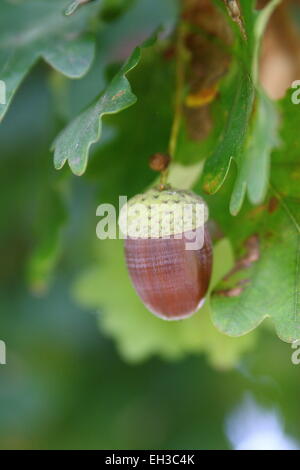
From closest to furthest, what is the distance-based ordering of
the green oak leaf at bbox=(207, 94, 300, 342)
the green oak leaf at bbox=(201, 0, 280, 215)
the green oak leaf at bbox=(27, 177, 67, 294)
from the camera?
1. the green oak leaf at bbox=(201, 0, 280, 215)
2. the green oak leaf at bbox=(207, 94, 300, 342)
3. the green oak leaf at bbox=(27, 177, 67, 294)

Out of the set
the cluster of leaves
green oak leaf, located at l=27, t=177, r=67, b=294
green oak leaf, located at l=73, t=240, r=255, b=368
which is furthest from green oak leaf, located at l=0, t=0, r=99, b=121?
green oak leaf, located at l=73, t=240, r=255, b=368

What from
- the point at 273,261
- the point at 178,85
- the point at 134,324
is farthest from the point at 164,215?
the point at 134,324

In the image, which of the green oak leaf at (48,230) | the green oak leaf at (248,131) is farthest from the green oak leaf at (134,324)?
the green oak leaf at (248,131)

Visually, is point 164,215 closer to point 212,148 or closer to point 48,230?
point 212,148

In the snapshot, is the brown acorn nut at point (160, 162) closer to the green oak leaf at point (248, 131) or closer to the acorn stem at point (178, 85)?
the acorn stem at point (178, 85)

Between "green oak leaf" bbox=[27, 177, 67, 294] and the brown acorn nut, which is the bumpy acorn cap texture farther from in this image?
"green oak leaf" bbox=[27, 177, 67, 294]
